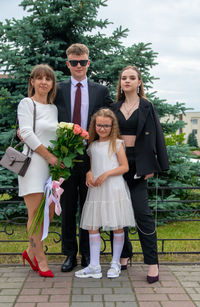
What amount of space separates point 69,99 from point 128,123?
2.33ft

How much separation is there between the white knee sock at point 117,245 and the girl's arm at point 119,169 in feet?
2.00

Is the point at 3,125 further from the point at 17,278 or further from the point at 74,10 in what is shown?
the point at 17,278

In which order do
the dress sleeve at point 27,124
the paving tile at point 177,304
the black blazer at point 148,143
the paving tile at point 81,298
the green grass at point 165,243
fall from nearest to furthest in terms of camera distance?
1. the paving tile at point 177,304
2. the paving tile at point 81,298
3. the dress sleeve at point 27,124
4. the black blazer at point 148,143
5. the green grass at point 165,243

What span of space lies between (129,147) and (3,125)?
163 inches

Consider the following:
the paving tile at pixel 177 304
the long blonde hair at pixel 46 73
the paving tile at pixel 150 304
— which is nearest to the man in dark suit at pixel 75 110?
the long blonde hair at pixel 46 73

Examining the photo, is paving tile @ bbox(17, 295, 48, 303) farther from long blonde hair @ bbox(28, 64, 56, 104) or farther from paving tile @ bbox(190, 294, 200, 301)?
long blonde hair @ bbox(28, 64, 56, 104)

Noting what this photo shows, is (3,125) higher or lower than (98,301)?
higher

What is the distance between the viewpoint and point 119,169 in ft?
12.4

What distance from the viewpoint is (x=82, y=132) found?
11.8 ft

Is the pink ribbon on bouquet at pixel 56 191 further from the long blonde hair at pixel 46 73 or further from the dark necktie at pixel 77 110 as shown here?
the long blonde hair at pixel 46 73

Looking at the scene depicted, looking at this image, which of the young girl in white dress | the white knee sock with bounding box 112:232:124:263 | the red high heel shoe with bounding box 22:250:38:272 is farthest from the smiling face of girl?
the red high heel shoe with bounding box 22:250:38:272

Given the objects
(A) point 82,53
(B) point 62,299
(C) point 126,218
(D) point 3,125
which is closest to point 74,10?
(D) point 3,125

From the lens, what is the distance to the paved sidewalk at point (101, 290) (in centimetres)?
333

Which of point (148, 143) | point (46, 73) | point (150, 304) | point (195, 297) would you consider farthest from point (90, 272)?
point (46, 73)
